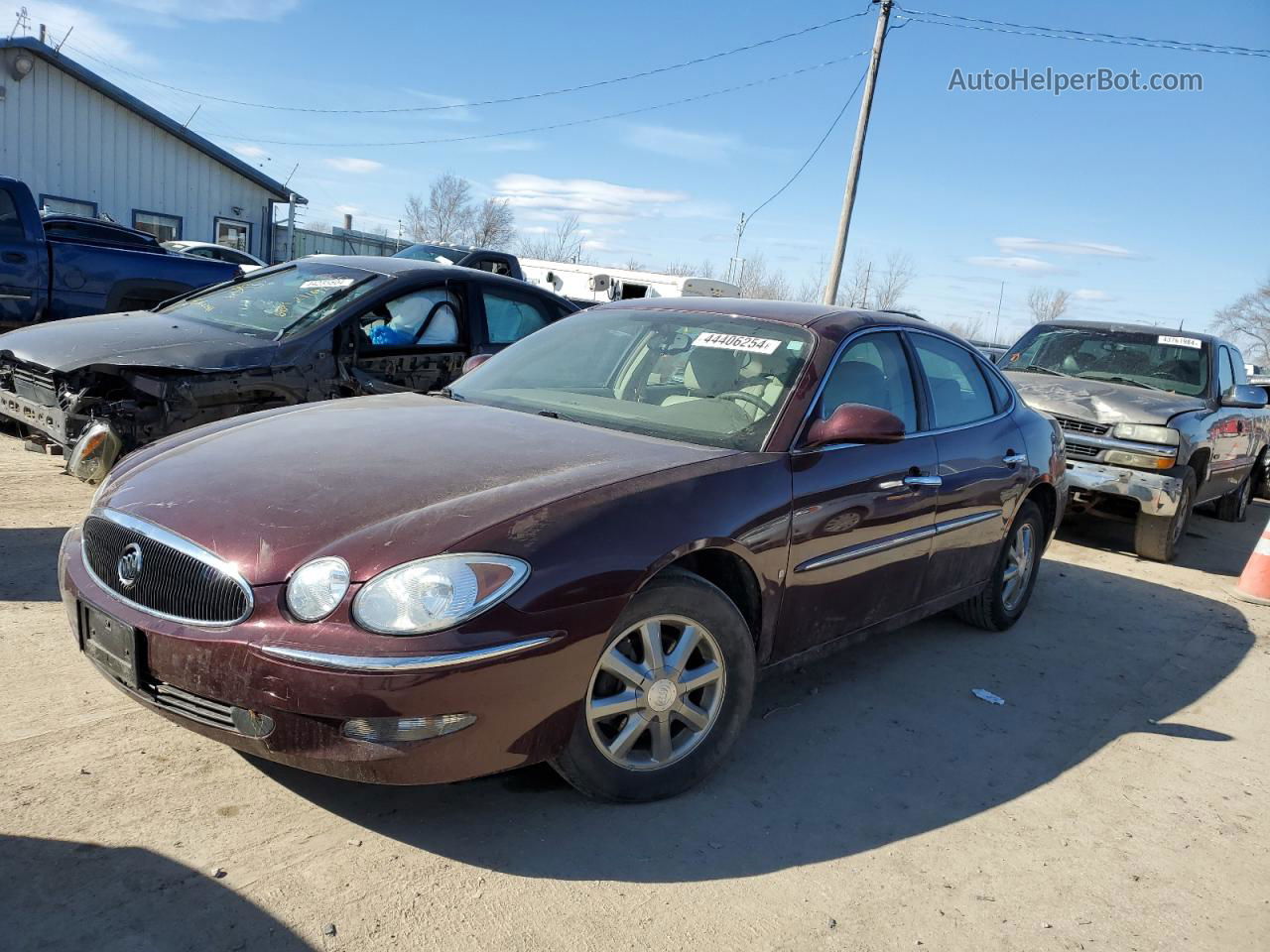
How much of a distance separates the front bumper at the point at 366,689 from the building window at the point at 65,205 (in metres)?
22.0

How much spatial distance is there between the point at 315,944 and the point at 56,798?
104 centimetres

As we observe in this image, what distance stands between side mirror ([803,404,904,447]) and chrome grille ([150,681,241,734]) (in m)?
2.14

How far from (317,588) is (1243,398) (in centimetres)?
827

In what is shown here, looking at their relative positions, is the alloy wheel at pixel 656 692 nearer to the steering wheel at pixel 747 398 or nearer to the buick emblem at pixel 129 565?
the steering wheel at pixel 747 398

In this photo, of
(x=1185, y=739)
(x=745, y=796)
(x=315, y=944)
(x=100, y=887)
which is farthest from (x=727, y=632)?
(x=1185, y=739)

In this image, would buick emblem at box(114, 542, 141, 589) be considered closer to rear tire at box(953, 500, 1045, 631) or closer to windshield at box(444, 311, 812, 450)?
windshield at box(444, 311, 812, 450)

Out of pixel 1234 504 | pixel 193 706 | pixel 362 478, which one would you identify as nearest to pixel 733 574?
pixel 362 478

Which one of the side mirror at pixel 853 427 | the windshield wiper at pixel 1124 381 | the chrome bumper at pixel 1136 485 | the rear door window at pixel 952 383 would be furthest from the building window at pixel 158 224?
the side mirror at pixel 853 427

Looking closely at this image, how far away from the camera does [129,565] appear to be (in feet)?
9.41

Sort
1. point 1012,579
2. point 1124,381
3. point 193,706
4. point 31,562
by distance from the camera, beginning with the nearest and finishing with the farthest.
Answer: point 193,706, point 31,562, point 1012,579, point 1124,381

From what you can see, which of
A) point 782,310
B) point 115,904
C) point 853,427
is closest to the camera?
point 115,904

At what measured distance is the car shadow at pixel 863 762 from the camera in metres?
2.92

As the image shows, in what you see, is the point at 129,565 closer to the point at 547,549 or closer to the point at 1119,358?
the point at 547,549

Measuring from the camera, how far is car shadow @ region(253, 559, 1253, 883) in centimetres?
292
